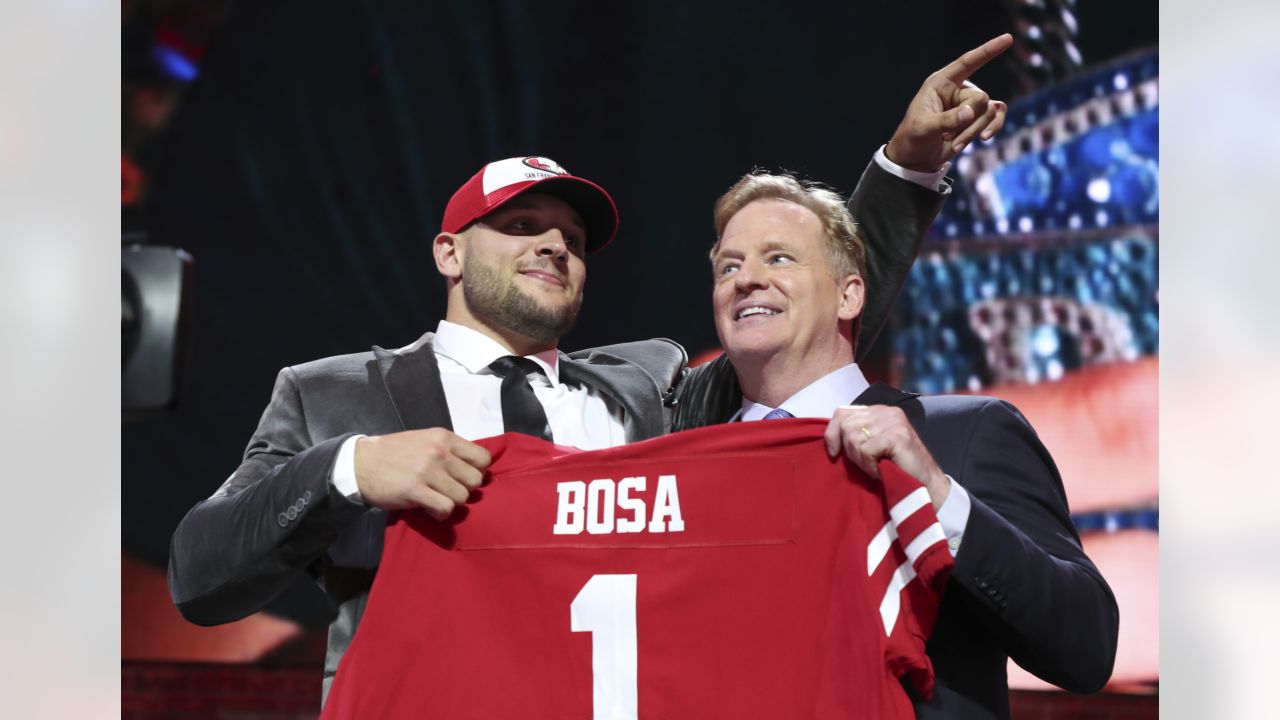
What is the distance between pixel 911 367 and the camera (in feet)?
12.0

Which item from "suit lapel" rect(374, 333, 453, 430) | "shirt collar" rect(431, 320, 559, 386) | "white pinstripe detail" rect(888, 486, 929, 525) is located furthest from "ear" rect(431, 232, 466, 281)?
"white pinstripe detail" rect(888, 486, 929, 525)

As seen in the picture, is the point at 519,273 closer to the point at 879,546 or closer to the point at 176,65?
the point at 879,546

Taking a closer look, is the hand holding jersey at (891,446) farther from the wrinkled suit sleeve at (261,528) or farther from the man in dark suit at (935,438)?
the wrinkled suit sleeve at (261,528)

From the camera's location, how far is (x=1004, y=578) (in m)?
1.30

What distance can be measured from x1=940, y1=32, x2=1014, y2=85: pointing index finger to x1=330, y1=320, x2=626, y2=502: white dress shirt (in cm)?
74

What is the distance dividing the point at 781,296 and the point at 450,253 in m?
0.68

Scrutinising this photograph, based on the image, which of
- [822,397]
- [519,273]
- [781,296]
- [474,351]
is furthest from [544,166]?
[822,397]

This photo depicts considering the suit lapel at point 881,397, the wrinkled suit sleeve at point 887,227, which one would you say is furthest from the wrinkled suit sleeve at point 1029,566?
the wrinkled suit sleeve at point 887,227

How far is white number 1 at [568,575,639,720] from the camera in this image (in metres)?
1.41

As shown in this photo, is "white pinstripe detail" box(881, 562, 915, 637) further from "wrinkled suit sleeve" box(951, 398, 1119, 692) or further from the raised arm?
the raised arm

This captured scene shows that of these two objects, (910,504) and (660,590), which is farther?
(660,590)

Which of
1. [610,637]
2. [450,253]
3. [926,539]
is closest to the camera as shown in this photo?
[926,539]
